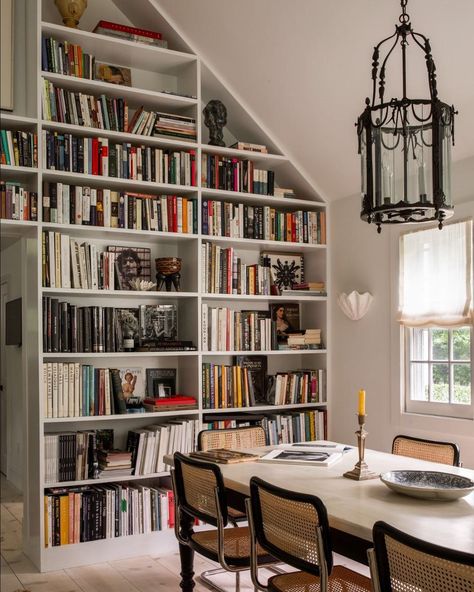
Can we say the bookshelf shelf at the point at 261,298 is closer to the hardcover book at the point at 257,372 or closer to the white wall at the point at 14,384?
the hardcover book at the point at 257,372

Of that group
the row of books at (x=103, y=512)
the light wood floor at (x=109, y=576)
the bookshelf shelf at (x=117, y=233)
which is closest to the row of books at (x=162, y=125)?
the bookshelf shelf at (x=117, y=233)

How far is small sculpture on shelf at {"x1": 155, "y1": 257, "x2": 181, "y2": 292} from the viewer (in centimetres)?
462

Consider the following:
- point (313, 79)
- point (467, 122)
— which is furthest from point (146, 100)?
point (467, 122)

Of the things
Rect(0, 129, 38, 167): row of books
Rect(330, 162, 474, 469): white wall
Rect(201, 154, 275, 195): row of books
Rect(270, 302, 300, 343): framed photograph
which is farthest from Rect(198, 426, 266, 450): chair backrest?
Rect(0, 129, 38, 167): row of books

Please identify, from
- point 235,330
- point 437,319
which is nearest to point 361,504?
point 437,319

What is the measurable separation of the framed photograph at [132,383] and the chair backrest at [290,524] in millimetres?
2204

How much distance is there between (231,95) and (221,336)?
1640mm

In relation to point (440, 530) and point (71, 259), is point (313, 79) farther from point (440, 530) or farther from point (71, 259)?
point (440, 530)

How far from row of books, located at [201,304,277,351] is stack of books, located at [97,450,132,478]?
2.79ft

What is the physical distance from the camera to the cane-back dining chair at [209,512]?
282 centimetres

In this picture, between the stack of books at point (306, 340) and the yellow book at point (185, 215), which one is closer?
→ the yellow book at point (185, 215)

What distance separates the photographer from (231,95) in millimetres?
4859

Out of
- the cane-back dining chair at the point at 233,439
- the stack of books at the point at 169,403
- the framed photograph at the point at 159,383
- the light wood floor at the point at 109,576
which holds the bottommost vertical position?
the light wood floor at the point at 109,576

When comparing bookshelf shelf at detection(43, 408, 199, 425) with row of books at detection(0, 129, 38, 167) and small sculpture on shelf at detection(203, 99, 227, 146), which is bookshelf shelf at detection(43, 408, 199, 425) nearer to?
row of books at detection(0, 129, 38, 167)
